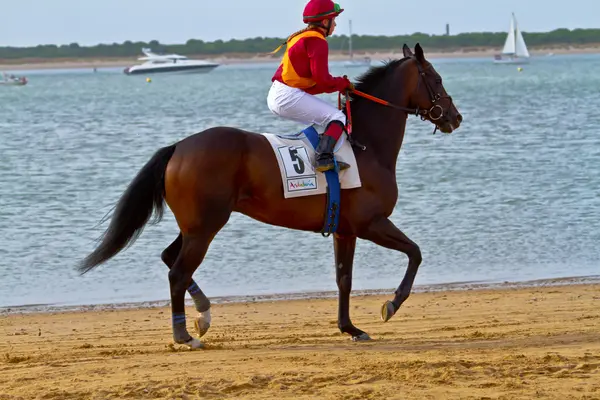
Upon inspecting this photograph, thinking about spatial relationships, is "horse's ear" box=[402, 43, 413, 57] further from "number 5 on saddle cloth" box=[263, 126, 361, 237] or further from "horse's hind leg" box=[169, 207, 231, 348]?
"horse's hind leg" box=[169, 207, 231, 348]

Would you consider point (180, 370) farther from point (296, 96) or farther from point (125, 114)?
point (125, 114)

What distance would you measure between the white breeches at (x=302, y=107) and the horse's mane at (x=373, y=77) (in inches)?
15.6

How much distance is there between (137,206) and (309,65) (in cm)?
164

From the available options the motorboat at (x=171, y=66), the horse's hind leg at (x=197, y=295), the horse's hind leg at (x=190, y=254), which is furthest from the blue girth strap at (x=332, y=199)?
the motorboat at (x=171, y=66)

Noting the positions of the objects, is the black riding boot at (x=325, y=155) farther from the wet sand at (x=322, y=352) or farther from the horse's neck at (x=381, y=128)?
the wet sand at (x=322, y=352)

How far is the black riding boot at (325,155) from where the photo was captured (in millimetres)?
8172

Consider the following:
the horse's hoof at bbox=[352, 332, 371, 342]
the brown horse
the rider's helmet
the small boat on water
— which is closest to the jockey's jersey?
the rider's helmet

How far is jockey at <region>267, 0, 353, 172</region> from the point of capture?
323 inches

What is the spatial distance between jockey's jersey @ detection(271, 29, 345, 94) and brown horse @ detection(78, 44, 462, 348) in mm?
397

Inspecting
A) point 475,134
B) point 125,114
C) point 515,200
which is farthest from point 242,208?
point 125,114

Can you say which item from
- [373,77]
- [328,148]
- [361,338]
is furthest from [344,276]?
[373,77]

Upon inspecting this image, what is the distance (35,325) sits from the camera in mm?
9922

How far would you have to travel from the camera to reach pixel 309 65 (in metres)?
8.38

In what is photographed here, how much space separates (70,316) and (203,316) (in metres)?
2.42
